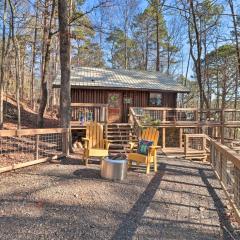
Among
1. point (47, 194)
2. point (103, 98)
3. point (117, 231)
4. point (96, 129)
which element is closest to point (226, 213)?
point (117, 231)

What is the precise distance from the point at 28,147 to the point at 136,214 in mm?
6113

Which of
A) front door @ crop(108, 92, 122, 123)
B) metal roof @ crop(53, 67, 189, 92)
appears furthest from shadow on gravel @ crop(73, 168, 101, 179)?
front door @ crop(108, 92, 122, 123)

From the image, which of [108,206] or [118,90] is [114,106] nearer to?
[118,90]

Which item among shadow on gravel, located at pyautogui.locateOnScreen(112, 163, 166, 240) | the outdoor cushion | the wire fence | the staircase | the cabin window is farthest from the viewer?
the cabin window

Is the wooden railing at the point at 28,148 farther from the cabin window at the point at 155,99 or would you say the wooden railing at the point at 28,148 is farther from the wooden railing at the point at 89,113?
the cabin window at the point at 155,99

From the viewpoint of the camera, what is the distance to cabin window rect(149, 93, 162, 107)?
16203mm

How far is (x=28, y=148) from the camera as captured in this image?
927 centimetres

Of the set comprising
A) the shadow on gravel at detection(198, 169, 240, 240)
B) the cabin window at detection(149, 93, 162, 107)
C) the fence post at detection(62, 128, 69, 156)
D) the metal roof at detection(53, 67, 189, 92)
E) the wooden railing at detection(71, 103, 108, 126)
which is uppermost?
the metal roof at detection(53, 67, 189, 92)

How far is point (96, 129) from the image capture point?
7867 mm

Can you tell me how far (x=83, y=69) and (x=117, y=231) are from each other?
1412 cm

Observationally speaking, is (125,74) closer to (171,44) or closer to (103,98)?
(103,98)

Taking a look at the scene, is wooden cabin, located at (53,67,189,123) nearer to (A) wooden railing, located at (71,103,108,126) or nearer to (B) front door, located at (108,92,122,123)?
(B) front door, located at (108,92,122,123)

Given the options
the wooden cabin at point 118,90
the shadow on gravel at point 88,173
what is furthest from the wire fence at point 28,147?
the wooden cabin at point 118,90

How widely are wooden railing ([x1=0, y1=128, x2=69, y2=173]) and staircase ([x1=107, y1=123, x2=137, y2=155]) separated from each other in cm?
222
